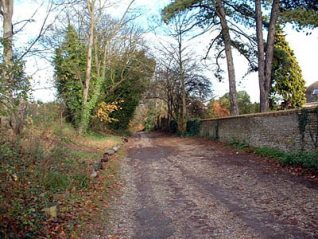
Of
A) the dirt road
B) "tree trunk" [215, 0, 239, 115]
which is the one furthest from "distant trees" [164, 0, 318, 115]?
the dirt road

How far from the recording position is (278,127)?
→ 13.8m

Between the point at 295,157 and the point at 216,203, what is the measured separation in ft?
16.6

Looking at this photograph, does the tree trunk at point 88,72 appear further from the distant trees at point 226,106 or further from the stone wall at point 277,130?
the distant trees at point 226,106

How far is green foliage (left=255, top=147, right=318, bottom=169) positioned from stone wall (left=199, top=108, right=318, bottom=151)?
0.63 feet

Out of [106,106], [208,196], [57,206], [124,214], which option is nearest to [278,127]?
[208,196]

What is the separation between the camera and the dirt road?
6.21 meters

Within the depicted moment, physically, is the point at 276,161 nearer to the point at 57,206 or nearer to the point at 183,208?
the point at 183,208

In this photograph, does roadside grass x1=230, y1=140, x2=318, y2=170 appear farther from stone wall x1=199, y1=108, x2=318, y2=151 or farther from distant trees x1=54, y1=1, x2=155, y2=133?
distant trees x1=54, y1=1, x2=155, y2=133

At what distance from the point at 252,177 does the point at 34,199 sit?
21.5 feet

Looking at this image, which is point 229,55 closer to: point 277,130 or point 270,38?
point 270,38

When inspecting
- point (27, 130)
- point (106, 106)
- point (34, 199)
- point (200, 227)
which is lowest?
point (200, 227)

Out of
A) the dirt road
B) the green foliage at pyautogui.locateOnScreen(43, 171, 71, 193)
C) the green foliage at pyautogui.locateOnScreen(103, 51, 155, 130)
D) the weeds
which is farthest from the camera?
the green foliage at pyautogui.locateOnScreen(103, 51, 155, 130)

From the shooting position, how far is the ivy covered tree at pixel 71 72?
23.7 meters

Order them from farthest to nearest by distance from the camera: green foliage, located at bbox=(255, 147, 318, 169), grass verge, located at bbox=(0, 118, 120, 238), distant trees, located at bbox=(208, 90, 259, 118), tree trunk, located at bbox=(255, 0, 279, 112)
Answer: distant trees, located at bbox=(208, 90, 259, 118) < tree trunk, located at bbox=(255, 0, 279, 112) < green foliage, located at bbox=(255, 147, 318, 169) < grass verge, located at bbox=(0, 118, 120, 238)
